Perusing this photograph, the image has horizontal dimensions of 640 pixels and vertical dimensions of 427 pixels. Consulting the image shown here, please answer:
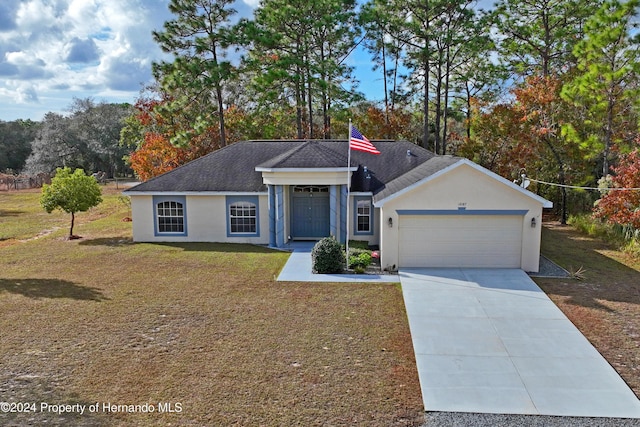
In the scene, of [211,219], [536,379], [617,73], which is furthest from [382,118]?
[536,379]

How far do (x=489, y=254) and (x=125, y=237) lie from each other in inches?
598

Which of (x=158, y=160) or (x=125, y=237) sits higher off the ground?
(x=158, y=160)

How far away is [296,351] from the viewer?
29.4ft

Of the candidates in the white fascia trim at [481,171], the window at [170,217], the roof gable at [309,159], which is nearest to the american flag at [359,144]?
the white fascia trim at [481,171]

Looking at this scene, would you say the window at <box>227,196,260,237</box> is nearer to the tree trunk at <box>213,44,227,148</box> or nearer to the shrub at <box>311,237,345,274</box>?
the shrub at <box>311,237,345,274</box>

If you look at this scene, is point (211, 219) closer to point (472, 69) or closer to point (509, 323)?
point (509, 323)

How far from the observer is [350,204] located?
1881 centimetres

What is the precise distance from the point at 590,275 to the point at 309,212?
1037cm

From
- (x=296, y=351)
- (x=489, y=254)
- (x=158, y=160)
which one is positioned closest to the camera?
(x=296, y=351)

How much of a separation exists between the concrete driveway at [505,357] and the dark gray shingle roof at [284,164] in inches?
255

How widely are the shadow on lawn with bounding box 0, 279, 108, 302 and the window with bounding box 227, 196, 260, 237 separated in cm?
696

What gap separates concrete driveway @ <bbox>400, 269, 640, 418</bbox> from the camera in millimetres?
7270

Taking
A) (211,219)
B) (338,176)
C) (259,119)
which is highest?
(259,119)

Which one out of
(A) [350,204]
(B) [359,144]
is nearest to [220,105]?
(A) [350,204]
